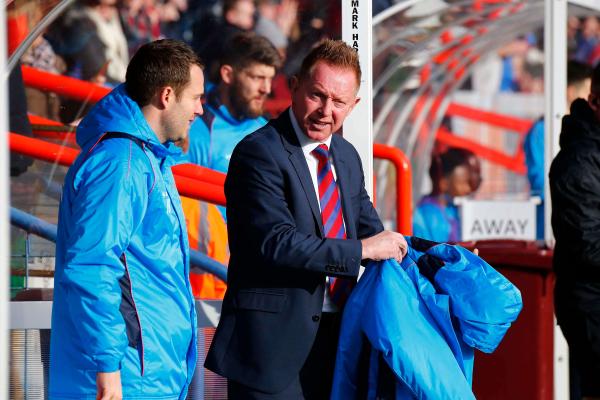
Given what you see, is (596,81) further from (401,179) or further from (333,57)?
(333,57)

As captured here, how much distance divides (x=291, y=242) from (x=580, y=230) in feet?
4.94

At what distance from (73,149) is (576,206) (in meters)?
2.23

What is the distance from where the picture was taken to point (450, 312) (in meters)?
3.92

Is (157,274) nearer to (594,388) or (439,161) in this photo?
(594,388)

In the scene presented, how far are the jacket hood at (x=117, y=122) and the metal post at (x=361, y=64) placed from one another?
3.84 ft

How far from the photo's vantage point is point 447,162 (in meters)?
12.4

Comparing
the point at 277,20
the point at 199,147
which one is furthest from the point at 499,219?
the point at 199,147

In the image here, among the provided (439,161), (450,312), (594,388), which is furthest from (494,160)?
(450,312)

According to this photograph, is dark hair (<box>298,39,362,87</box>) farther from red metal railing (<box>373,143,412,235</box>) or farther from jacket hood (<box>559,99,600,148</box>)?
red metal railing (<box>373,143,412,235</box>)

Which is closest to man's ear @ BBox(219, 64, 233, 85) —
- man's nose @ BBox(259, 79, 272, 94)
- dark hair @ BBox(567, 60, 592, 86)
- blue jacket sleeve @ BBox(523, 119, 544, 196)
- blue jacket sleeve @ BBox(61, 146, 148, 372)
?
man's nose @ BBox(259, 79, 272, 94)

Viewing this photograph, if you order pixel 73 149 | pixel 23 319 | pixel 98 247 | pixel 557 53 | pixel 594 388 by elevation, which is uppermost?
pixel 557 53

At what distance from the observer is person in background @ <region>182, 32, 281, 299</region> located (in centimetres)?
565

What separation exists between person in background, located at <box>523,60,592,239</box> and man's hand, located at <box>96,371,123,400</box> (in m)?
6.01

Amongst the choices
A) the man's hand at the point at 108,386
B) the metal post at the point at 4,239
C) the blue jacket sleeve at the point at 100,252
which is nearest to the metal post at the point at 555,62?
the blue jacket sleeve at the point at 100,252
